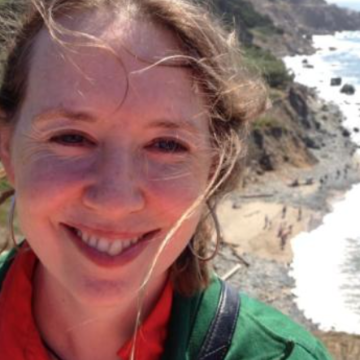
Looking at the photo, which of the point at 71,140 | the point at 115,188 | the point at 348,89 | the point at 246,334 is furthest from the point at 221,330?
the point at 348,89

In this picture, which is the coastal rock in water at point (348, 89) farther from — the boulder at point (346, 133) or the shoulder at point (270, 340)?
the shoulder at point (270, 340)

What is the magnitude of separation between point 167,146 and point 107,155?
187 millimetres

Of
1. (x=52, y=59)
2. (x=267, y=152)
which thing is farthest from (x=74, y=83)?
(x=267, y=152)

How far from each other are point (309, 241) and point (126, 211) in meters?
23.6

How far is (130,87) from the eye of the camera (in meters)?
A: 1.87

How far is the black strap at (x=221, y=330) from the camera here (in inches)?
75.9

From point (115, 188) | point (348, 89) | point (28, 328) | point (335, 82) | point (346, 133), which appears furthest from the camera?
point (335, 82)

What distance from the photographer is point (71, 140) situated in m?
1.92

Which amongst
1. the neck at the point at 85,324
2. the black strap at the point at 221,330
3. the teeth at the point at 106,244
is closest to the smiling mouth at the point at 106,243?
the teeth at the point at 106,244

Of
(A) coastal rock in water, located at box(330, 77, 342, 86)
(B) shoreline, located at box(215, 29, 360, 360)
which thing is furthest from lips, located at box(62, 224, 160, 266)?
(A) coastal rock in water, located at box(330, 77, 342, 86)

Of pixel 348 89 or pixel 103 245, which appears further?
pixel 348 89

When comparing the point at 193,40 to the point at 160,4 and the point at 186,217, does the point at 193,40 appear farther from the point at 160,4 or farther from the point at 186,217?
Result: the point at 186,217

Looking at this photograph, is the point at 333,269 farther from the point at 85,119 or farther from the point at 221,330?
the point at 85,119

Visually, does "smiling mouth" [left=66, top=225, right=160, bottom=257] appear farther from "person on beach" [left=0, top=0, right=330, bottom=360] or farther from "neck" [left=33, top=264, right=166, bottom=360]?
"neck" [left=33, top=264, right=166, bottom=360]
